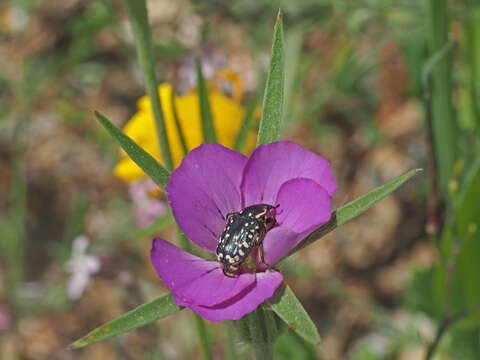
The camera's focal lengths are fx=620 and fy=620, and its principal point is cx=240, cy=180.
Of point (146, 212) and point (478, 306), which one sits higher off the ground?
point (146, 212)

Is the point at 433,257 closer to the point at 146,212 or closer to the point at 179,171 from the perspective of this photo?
the point at 146,212

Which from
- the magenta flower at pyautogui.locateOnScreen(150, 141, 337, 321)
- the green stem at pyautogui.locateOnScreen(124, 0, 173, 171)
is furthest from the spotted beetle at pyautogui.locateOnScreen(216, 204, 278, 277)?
the green stem at pyautogui.locateOnScreen(124, 0, 173, 171)

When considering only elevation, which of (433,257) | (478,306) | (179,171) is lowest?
(433,257)

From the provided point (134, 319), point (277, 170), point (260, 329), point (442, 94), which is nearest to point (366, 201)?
point (277, 170)

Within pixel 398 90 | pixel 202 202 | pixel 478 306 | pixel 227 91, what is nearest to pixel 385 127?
pixel 398 90

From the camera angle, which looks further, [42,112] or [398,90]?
[42,112]

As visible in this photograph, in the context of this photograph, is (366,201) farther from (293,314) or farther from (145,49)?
(145,49)

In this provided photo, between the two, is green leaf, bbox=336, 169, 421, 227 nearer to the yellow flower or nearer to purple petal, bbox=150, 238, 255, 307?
purple petal, bbox=150, 238, 255, 307
